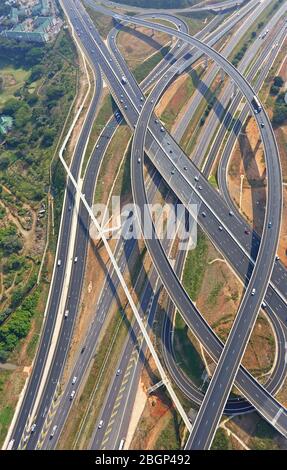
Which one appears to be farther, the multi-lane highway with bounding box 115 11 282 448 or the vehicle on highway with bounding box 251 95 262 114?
the vehicle on highway with bounding box 251 95 262 114

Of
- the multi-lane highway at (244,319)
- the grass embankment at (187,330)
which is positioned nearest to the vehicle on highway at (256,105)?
the multi-lane highway at (244,319)

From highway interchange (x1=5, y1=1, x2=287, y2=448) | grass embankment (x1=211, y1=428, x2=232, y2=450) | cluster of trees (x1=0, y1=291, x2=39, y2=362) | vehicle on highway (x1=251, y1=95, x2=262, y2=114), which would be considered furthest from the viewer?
vehicle on highway (x1=251, y1=95, x2=262, y2=114)

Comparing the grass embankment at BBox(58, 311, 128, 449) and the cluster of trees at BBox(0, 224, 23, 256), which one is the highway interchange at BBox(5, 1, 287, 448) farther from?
the cluster of trees at BBox(0, 224, 23, 256)

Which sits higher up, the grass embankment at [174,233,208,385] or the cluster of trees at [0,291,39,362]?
the grass embankment at [174,233,208,385]

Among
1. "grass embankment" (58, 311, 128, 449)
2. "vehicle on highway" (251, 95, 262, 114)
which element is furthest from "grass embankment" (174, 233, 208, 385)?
"vehicle on highway" (251, 95, 262, 114)

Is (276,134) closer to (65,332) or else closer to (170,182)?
(170,182)

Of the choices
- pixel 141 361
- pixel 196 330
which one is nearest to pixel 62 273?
pixel 141 361

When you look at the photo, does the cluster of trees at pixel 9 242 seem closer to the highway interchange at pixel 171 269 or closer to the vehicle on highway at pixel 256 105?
the highway interchange at pixel 171 269
